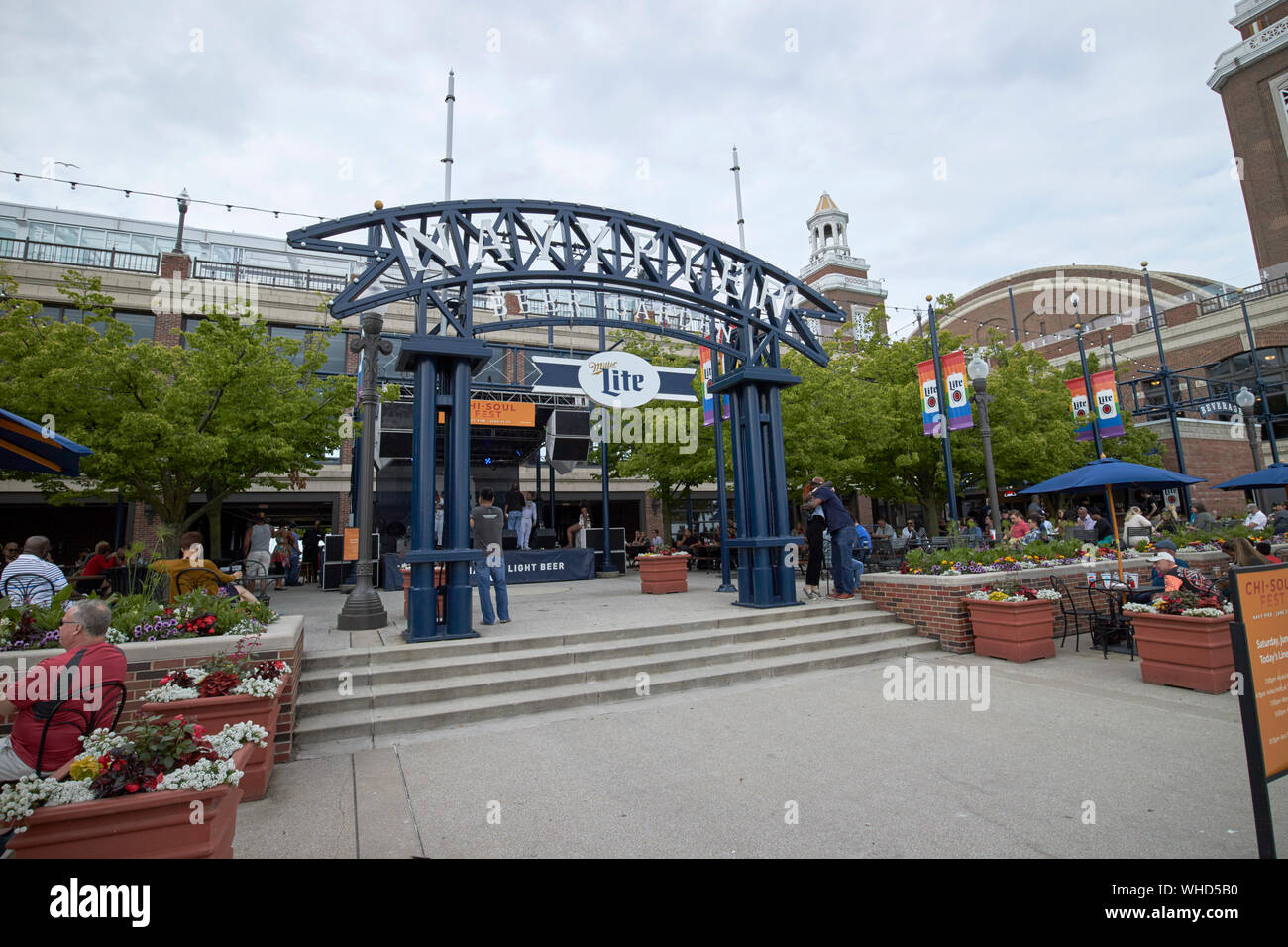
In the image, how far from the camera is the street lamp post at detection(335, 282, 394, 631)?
8305 millimetres

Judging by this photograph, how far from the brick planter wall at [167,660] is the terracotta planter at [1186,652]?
8.20 meters

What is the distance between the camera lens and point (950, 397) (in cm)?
1495

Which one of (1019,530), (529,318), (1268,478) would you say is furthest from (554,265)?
(1268,478)

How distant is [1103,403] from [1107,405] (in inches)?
5.5

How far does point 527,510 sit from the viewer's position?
17.9 metres

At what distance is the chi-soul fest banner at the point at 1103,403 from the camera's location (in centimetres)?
1977

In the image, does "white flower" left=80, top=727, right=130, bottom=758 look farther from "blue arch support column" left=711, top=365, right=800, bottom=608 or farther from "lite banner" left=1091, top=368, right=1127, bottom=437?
"lite banner" left=1091, top=368, right=1127, bottom=437

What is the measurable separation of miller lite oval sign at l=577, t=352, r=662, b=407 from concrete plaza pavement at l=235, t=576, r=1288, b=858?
5078mm

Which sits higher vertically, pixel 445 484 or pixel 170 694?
pixel 445 484

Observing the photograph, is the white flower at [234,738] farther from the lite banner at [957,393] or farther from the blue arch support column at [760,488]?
the lite banner at [957,393]

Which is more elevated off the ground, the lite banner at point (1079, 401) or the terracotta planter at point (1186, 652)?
the lite banner at point (1079, 401)

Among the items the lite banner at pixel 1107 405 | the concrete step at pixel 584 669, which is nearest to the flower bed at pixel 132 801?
the concrete step at pixel 584 669

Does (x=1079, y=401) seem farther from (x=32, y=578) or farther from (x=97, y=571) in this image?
(x=97, y=571)
